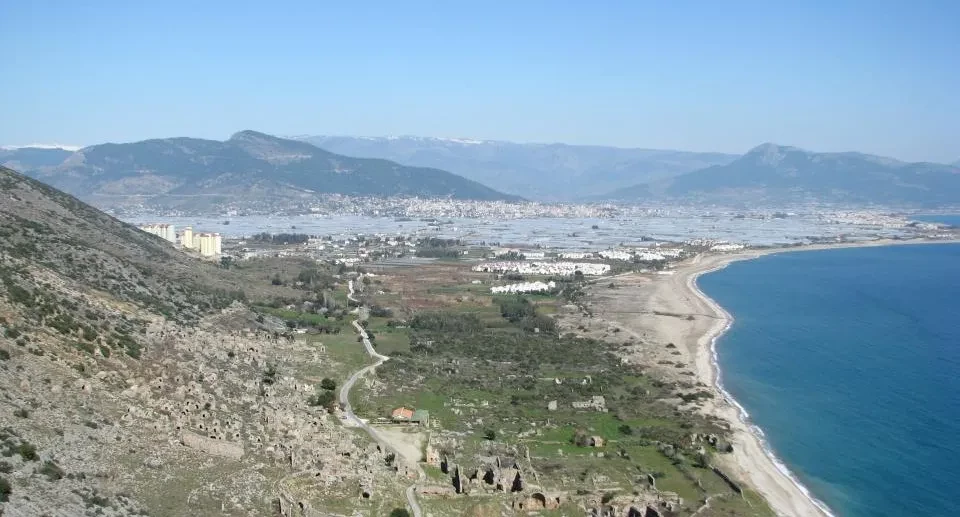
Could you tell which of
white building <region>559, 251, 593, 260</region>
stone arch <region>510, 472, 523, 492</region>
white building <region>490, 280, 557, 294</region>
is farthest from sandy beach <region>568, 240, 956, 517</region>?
white building <region>559, 251, 593, 260</region>

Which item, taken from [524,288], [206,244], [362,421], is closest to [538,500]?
[362,421]

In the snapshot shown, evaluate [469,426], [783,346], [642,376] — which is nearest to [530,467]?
[469,426]

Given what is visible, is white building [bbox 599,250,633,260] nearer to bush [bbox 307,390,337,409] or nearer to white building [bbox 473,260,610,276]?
white building [bbox 473,260,610,276]

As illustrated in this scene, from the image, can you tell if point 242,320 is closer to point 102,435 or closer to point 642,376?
point 642,376

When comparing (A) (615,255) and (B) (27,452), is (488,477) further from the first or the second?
(A) (615,255)

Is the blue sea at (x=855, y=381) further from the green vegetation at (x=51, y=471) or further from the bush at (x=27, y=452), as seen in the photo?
the bush at (x=27, y=452)

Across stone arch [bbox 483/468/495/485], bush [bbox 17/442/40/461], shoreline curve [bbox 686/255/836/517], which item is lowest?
shoreline curve [bbox 686/255/836/517]

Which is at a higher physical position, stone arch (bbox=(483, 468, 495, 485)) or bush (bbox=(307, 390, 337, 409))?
bush (bbox=(307, 390, 337, 409))
